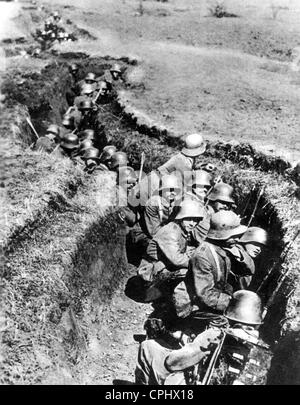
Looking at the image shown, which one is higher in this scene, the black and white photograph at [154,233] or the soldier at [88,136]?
the black and white photograph at [154,233]

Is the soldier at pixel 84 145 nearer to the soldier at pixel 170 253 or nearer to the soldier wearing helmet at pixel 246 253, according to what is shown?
the soldier at pixel 170 253

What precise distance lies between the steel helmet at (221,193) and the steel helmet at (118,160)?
2.87 meters

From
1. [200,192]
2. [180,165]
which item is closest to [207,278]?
[200,192]

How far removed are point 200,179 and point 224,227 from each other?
267 cm

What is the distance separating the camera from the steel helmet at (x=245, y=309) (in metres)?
5.21

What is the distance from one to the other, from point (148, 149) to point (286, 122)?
3882 mm

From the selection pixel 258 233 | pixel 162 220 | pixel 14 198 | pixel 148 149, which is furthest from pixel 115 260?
pixel 148 149

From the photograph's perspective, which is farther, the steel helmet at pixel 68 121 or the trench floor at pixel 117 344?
the steel helmet at pixel 68 121

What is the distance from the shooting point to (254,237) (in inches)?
252

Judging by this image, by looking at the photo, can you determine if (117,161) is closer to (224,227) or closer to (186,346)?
(224,227)

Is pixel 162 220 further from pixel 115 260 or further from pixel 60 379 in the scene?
pixel 60 379

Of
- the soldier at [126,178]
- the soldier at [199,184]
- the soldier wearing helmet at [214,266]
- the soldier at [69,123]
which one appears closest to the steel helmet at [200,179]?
the soldier at [199,184]

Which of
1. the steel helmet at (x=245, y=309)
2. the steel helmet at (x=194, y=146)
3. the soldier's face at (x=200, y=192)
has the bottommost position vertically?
the soldier's face at (x=200, y=192)
